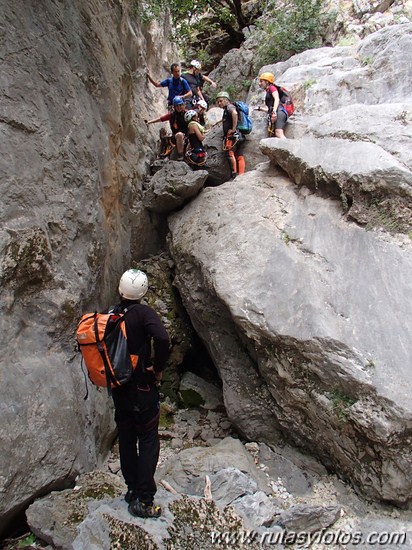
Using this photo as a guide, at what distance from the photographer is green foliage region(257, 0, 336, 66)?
1531 centimetres

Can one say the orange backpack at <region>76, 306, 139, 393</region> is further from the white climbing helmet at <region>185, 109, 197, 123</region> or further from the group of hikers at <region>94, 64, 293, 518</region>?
the white climbing helmet at <region>185, 109, 197, 123</region>

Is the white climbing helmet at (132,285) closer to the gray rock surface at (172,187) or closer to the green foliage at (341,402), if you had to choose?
the green foliage at (341,402)

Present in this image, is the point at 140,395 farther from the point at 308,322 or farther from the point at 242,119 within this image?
the point at 242,119

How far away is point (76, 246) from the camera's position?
6.14 meters

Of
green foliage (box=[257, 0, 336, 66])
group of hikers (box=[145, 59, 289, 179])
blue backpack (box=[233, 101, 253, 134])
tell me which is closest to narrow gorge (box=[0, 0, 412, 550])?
group of hikers (box=[145, 59, 289, 179])

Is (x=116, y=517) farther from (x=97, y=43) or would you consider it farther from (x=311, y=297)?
(x=97, y=43)

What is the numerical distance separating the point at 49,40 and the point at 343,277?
205 inches

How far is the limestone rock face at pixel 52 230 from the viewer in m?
4.67

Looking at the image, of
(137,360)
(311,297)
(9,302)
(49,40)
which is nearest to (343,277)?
(311,297)

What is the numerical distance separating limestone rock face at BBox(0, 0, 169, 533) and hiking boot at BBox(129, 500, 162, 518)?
3.61 feet

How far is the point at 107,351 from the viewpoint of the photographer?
398 cm

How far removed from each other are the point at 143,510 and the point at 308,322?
9.61ft

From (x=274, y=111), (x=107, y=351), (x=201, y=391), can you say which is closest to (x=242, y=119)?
(x=274, y=111)

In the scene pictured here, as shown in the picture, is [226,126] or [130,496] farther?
[226,126]
